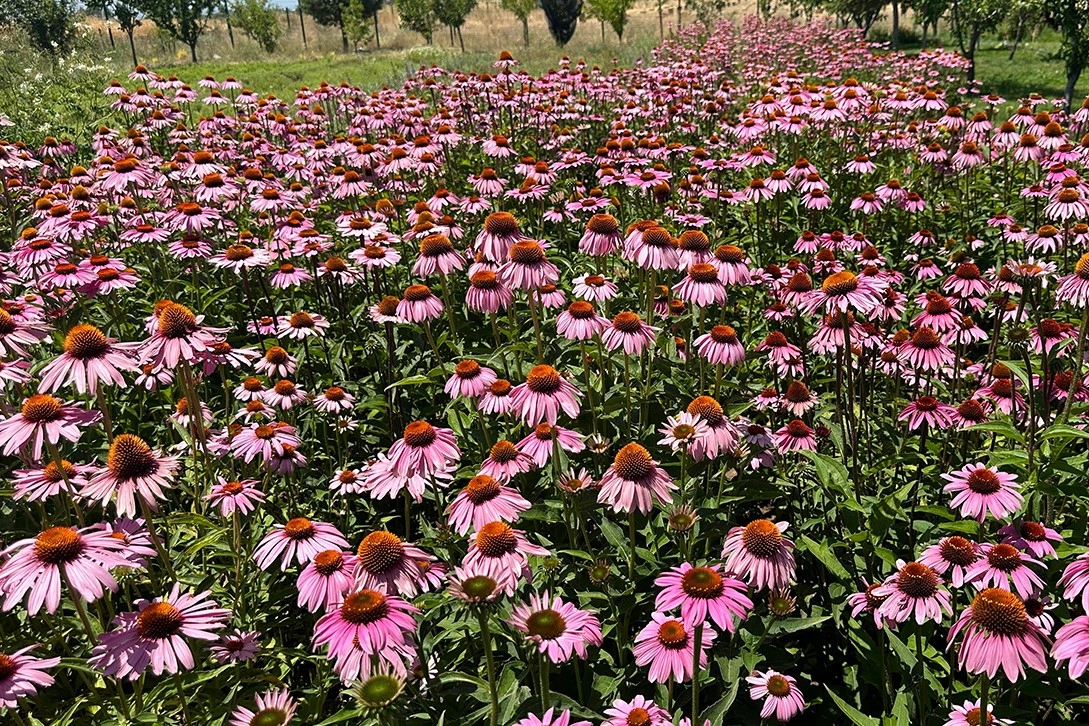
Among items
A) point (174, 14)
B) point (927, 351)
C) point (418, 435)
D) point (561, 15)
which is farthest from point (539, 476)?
point (561, 15)

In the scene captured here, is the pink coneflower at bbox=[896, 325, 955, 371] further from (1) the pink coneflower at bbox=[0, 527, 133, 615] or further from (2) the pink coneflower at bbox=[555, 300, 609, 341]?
(1) the pink coneflower at bbox=[0, 527, 133, 615]

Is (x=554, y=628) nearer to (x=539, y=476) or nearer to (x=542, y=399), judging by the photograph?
(x=542, y=399)

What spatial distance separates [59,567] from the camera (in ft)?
6.53

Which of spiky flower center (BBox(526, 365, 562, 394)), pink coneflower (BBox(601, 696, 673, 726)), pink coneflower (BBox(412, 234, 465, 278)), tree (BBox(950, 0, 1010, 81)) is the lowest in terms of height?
pink coneflower (BBox(601, 696, 673, 726))

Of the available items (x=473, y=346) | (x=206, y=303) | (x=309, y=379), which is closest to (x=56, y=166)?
(x=206, y=303)

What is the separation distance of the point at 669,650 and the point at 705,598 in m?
0.28

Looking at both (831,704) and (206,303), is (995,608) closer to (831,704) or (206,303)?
(831,704)

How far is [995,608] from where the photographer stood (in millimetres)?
1771

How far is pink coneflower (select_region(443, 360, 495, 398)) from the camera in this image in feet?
10.6

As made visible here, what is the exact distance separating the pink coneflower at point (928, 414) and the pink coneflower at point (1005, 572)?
1096 mm

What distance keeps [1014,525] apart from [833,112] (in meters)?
5.81

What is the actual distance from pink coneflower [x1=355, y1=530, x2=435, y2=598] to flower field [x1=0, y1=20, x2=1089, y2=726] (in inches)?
0.9

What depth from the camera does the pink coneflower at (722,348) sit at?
3064 millimetres

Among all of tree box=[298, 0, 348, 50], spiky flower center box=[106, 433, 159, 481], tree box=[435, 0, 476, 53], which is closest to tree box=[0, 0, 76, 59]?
tree box=[298, 0, 348, 50]
